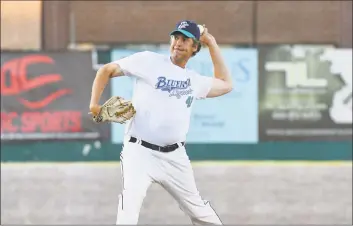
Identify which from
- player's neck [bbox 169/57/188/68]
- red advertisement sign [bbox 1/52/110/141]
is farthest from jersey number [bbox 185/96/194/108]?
red advertisement sign [bbox 1/52/110/141]

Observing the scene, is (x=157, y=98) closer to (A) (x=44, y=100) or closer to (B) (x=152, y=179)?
(B) (x=152, y=179)

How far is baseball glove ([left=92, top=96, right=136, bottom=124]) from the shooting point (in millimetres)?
4926

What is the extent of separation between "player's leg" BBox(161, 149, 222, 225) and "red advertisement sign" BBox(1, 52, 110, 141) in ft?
12.2

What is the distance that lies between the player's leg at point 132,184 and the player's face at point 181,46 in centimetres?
66

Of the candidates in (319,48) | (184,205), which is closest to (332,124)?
(319,48)

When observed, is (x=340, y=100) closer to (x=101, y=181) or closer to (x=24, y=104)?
(x=101, y=181)

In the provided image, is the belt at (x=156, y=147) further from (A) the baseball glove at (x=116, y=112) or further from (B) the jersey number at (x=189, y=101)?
(B) the jersey number at (x=189, y=101)

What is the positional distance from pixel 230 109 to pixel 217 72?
11.1 feet

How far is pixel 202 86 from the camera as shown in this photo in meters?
5.32

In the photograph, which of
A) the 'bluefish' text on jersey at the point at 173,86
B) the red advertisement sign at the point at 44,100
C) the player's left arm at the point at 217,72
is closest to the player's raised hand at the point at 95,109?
the 'bluefish' text on jersey at the point at 173,86

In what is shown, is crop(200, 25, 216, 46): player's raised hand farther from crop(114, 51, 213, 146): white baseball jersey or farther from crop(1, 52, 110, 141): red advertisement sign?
crop(1, 52, 110, 141): red advertisement sign

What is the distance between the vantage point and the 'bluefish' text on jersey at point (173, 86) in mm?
5016

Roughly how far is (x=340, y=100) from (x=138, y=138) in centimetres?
443

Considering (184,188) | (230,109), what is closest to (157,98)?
(184,188)
